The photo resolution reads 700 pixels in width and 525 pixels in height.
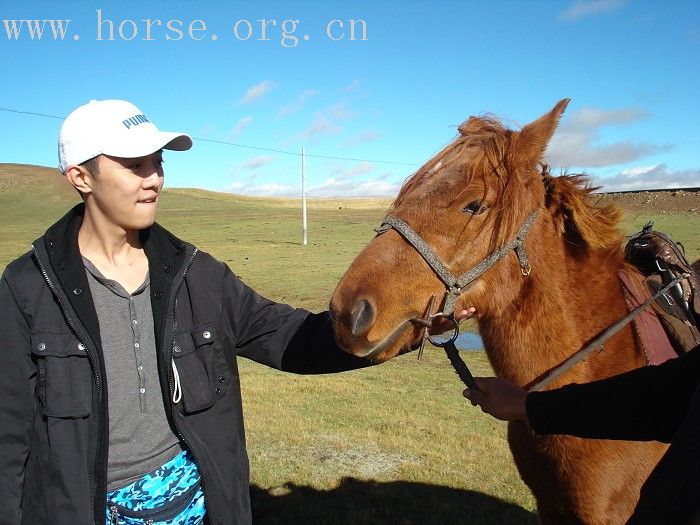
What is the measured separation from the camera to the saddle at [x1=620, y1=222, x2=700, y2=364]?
256 centimetres

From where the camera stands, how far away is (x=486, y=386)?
212 cm

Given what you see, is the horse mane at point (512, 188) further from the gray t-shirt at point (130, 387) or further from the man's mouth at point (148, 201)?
the gray t-shirt at point (130, 387)

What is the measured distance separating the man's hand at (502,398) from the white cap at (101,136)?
1.58 metres

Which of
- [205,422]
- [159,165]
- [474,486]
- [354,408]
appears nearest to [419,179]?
[159,165]

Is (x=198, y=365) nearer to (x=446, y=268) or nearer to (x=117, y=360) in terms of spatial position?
(x=117, y=360)

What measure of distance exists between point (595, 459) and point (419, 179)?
1444 millimetres

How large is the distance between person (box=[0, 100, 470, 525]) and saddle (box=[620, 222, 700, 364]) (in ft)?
6.31

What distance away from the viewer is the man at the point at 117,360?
1953 mm

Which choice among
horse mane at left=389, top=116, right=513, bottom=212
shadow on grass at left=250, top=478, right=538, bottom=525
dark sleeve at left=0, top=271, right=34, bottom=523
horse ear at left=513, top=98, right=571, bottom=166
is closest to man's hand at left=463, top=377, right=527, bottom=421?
horse mane at left=389, top=116, right=513, bottom=212

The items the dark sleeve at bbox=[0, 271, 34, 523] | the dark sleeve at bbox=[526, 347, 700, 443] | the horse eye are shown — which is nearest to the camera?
the dark sleeve at bbox=[526, 347, 700, 443]

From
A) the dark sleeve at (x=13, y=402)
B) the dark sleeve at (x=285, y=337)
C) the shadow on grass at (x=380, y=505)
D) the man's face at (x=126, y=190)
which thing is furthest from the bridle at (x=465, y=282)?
the shadow on grass at (x=380, y=505)

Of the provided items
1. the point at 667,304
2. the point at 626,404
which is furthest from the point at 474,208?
the point at 667,304

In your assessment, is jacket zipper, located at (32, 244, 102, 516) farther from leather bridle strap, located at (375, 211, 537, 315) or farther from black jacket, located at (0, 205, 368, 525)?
leather bridle strap, located at (375, 211, 537, 315)

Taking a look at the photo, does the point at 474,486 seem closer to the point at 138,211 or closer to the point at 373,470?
the point at 373,470
